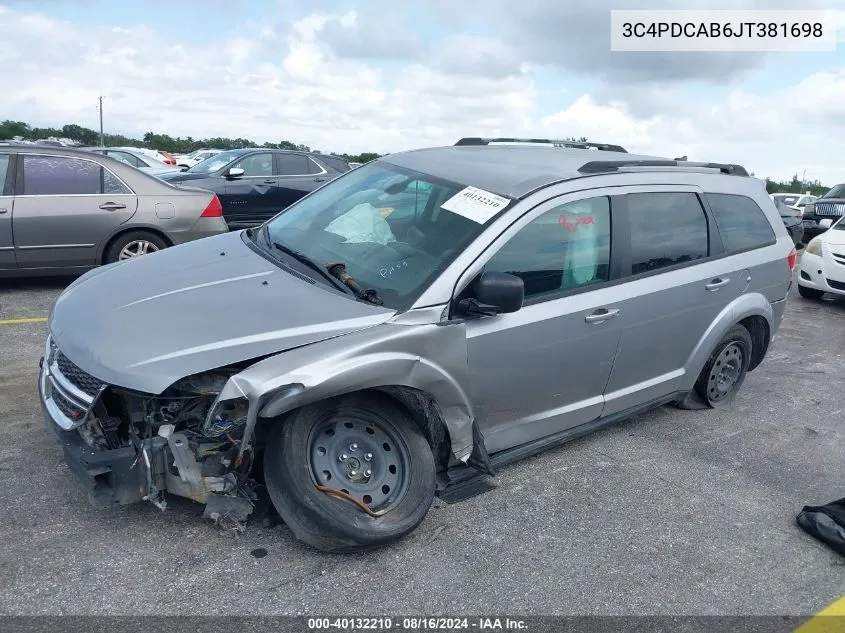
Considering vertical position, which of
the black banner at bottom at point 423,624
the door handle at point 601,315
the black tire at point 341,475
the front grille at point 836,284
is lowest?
the black banner at bottom at point 423,624

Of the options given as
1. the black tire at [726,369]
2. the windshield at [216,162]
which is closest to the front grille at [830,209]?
the windshield at [216,162]

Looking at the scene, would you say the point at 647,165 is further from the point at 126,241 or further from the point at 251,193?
the point at 251,193

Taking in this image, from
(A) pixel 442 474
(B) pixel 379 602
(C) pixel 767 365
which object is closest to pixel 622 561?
(A) pixel 442 474

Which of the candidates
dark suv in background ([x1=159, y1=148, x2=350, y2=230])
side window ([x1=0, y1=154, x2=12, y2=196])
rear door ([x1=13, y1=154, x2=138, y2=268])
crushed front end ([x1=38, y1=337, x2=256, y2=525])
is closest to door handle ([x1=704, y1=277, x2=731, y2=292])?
crushed front end ([x1=38, y1=337, x2=256, y2=525])

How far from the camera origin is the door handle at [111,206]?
298 inches

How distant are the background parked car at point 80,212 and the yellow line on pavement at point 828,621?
22.2 ft

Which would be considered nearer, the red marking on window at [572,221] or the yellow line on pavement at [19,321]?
the red marking on window at [572,221]

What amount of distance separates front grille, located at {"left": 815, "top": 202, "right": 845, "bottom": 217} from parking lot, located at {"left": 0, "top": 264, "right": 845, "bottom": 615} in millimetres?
13776

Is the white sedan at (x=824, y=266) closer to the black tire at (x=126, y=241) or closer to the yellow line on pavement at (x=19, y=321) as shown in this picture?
the black tire at (x=126, y=241)

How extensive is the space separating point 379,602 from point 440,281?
4.65 feet

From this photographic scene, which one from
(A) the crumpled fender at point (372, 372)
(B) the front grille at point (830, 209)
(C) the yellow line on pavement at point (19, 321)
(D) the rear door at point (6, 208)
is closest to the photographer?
(A) the crumpled fender at point (372, 372)

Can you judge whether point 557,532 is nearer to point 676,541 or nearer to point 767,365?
point 676,541

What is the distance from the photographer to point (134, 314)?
10.8 feet

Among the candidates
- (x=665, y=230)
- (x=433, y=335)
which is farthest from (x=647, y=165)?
(x=433, y=335)
